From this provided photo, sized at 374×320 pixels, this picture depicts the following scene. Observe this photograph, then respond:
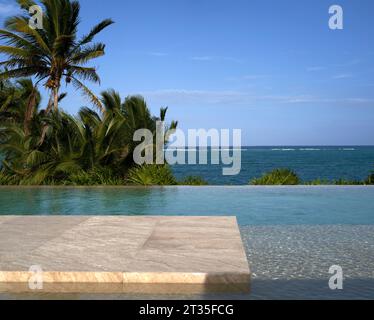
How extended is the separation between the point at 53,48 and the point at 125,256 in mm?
12143

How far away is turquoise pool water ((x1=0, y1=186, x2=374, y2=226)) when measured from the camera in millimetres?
8188

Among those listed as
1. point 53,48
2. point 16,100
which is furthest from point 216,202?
point 16,100

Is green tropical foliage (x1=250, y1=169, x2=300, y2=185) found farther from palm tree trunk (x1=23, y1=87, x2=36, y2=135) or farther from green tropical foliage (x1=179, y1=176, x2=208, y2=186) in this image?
palm tree trunk (x1=23, y1=87, x2=36, y2=135)

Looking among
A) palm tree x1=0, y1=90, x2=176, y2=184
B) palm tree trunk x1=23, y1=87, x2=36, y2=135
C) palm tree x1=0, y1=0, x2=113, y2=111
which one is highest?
palm tree x1=0, y1=0, x2=113, y2=111

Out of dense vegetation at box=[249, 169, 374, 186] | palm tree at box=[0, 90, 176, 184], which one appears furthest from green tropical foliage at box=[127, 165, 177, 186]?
dense vegetation at box=[249, 169, 374, 186]

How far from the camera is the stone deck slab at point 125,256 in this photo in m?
3.96

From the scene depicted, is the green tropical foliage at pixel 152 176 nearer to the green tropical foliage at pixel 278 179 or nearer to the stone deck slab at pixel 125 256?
the green tropical foliage at pixel 278 179

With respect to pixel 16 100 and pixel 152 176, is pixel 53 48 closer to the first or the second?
pixel 16 100

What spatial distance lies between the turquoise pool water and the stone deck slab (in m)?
2.08

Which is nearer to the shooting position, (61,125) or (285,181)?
(61,125)

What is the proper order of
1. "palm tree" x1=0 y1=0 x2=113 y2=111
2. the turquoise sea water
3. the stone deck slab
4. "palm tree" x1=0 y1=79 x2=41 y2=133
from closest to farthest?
the stone deck slab, "palm tree" x1=0 y1=0 x2=113 y2=111, "palm tree" x1=0 y1=79 x2=41 y2=133, the turquoise sea water

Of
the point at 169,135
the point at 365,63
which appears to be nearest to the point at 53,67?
the point at 169,135

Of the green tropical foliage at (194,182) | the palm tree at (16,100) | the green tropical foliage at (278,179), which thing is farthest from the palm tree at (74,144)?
the green tropical foliage at (278,179)

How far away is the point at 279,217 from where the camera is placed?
26.3 feet
